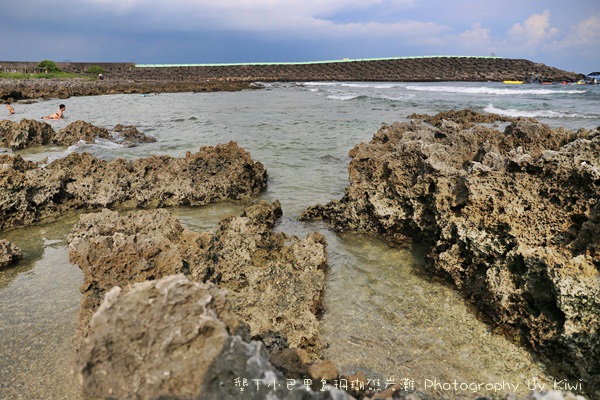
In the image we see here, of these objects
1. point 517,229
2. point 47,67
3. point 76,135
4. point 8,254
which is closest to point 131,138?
point 76,135

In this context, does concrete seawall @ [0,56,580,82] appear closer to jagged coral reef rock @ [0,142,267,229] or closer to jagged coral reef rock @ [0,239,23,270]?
jagged coral reef rock @ [0,142,267,229]

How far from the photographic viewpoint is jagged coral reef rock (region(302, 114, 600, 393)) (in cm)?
314

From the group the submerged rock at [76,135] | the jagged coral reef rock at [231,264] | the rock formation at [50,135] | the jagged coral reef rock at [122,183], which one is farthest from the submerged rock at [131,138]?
the jagged coral reef rock at [231,264]

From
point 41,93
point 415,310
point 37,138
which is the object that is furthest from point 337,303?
point 41,93

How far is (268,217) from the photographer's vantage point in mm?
5613

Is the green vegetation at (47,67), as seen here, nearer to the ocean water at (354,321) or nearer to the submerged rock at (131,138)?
the submerged rock at (131,138)

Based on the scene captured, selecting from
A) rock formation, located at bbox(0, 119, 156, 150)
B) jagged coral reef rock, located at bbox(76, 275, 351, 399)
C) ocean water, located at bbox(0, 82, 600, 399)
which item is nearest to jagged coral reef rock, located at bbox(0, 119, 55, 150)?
rock formation, located at bbox(0, 119, 156, 150)

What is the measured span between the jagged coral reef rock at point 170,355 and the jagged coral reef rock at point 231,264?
60.6 inches

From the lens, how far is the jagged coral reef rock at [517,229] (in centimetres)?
314

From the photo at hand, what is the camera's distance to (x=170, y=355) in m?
1.83

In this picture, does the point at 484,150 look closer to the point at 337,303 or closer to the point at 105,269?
the point at 337,303

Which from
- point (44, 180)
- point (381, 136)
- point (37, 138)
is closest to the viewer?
point (44, 180)

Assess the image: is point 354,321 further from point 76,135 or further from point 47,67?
point 47,67

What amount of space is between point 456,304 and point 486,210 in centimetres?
108
